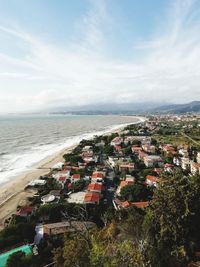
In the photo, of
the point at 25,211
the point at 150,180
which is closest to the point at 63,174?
the point at 150,180

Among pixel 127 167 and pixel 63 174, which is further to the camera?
pixel 127 167

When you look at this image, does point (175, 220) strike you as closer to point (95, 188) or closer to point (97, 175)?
point (95, 188)

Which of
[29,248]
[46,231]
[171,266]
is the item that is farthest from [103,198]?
[171,266]

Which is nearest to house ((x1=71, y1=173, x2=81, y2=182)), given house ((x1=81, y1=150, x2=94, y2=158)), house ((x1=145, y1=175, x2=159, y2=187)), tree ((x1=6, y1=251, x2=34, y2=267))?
house ((x1=145, y1=175, x2=159, y2=187))

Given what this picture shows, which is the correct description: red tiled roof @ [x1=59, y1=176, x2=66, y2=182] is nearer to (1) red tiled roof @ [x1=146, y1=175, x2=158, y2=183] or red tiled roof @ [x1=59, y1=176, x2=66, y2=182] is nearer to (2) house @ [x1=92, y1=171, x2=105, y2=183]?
(2) house @ [x1=92, y1=171, x2=105, y2=183]

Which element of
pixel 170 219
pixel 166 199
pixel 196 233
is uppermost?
pixel 166 199

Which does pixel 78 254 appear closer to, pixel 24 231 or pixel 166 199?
pixel 166 199

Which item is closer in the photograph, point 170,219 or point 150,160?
point 170,219

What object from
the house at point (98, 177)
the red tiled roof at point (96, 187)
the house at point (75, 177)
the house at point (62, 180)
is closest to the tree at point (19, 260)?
the red tiled roof at point (96, 187)
